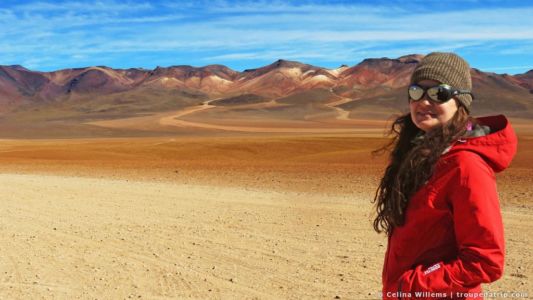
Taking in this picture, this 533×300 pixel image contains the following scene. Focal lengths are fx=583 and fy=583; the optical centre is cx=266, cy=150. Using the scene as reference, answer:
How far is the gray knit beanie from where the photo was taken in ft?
7.68

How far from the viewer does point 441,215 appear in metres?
2.25

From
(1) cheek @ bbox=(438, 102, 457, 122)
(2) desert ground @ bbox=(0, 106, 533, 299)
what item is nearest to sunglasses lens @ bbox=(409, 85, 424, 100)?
(1) cheek @ bbox=(438, 102, 457, 122)

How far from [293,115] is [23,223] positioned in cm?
11479

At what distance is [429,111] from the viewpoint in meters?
2.41

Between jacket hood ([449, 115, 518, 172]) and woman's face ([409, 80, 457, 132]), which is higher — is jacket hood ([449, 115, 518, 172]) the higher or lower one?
the lower one

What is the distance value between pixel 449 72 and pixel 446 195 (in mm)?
502

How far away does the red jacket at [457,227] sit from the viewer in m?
2.12

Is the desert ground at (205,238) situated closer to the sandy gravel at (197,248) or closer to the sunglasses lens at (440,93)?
the sandy gravel at (197,248)

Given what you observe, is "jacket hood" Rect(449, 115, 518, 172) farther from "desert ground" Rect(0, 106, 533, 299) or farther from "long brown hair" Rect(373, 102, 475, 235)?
"desert ground" Rect(0, 106, 533, 299)

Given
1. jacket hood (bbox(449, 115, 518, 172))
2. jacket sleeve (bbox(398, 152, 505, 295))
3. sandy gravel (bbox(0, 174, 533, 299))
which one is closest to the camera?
jacket sleeve (bbox(398, 152, 505, 295))

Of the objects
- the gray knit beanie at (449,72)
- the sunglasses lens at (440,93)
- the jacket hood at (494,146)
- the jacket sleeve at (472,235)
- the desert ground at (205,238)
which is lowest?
the desert ground at (205,238)

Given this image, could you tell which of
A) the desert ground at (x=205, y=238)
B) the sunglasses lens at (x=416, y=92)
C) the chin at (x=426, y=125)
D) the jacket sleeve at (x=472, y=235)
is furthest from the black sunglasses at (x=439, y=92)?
the desert ground at (x=205, y=238)

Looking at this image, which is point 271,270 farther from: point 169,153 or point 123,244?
point 169,153

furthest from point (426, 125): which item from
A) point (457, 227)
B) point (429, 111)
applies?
point (457, 227)
